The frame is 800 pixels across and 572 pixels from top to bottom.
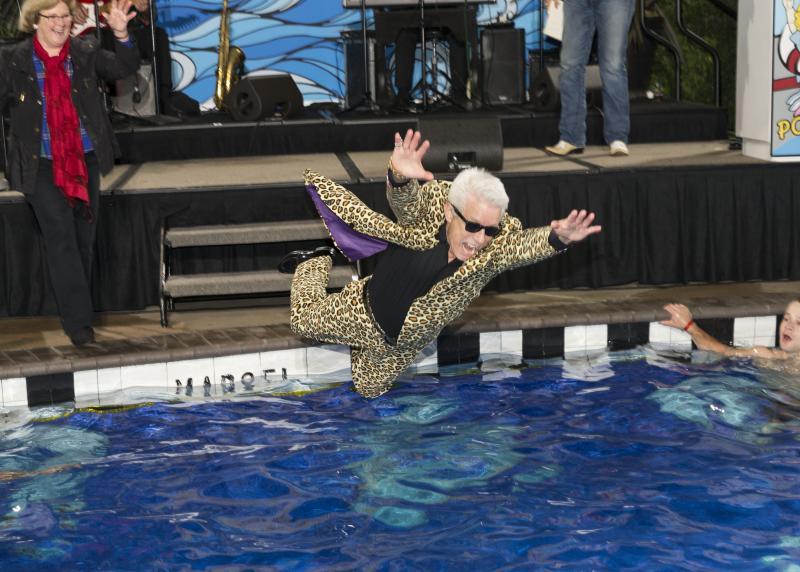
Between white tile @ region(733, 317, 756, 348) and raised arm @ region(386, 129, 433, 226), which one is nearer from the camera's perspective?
raised arm @ region(386, 129, 433, 226)

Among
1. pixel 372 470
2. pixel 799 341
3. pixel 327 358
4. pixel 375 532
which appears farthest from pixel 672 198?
pixel 375 532

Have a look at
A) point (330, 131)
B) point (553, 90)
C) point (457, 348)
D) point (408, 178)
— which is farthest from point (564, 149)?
point (408, 178)

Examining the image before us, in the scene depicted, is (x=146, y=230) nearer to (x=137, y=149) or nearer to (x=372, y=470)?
(x=137, y=149)

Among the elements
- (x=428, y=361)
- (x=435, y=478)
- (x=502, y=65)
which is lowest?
(x=435, y=478)

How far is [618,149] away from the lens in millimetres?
7746

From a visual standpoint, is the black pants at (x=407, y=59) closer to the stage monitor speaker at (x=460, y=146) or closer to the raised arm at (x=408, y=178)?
the stage monitor speaker at (x=460, y=146)

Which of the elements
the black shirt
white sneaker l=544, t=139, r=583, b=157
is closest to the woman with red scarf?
the black shirt

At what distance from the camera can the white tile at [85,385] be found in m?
5.71

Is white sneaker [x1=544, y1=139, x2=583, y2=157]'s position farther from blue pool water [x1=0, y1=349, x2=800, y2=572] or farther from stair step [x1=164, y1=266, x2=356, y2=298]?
blue pool water [x1=0, y1=349, x2=800, y2=572]

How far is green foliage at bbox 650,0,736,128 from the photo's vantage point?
400 inches

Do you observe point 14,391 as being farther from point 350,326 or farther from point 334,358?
point 350,326

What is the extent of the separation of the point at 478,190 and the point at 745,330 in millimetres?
2454

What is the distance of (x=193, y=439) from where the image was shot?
17.1 feet

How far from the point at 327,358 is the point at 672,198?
2.33 meters
